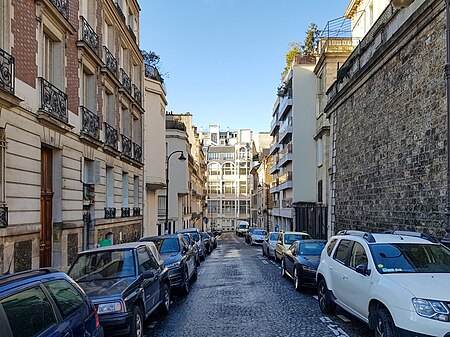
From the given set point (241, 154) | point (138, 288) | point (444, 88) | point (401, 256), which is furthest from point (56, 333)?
point (241, 154)

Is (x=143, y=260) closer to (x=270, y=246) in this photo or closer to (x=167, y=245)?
(x=167, y=245)

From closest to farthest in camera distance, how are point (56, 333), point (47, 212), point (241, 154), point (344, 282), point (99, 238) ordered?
point (56, 333)
point (344, 282)
point (47, 212)
point (99, 238)
point (241, 154)

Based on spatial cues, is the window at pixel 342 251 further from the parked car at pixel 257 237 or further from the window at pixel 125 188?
the parked car at pixel 257 237

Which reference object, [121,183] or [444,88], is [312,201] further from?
[444,88]

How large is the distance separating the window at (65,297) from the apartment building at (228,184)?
98159 millimetres

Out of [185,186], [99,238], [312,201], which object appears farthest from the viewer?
[185,186]

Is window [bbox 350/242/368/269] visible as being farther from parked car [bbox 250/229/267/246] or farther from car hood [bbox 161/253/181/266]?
parked car [bbox 250/229/267/246]

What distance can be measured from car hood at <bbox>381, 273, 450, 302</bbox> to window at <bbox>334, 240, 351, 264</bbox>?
1820 millimetres

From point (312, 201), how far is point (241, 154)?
244 ft

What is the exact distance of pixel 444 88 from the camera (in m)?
10.0

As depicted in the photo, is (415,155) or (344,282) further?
(415,155)

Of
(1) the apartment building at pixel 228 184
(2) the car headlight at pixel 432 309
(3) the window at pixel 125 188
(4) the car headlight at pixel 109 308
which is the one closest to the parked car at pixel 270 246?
(3) the window at pixel 125 188

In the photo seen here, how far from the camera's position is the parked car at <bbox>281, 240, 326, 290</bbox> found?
479 inches

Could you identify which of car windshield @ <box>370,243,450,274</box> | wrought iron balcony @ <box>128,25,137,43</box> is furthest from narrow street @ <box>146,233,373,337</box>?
wrought iron balcony @ <box>128,25,137,43</box>
